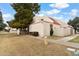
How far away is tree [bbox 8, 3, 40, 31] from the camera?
2.80 m

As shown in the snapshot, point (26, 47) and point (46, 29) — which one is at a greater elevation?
point (46, 29)

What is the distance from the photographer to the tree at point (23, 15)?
2.80 m

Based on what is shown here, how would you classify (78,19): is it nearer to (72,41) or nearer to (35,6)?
(72,41)

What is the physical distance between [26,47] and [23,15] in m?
0.36

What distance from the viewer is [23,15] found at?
9.25ft

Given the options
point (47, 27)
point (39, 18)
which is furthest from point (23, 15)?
point (47, 27)

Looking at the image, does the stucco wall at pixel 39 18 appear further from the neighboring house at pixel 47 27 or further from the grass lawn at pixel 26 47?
the grass lawn at pixel 26 47

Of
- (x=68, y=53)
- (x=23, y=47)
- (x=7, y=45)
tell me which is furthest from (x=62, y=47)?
(x=7, y=45)

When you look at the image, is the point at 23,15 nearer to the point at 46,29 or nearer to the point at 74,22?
the point at 46,29

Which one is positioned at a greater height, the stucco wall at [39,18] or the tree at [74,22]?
the stucco wall at [39,18]

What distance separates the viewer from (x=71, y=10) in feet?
9.10

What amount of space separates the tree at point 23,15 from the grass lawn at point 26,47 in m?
0.14

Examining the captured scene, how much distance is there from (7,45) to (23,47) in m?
0.18

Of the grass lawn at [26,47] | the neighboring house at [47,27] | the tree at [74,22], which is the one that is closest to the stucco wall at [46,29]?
the neighboring house at [47,27]
